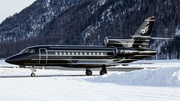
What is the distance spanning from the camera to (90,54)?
101 ft

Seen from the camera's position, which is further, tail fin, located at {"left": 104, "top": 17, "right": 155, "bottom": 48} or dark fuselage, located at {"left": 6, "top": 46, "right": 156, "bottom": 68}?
tail fin, located at {"left": 104, "top": 17, "right": 155, "bottom": 48}

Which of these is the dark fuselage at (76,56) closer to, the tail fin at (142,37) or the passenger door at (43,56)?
the passenger door at (43,56)

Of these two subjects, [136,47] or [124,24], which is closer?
[136,47]

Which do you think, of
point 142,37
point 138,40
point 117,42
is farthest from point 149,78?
point 142,37

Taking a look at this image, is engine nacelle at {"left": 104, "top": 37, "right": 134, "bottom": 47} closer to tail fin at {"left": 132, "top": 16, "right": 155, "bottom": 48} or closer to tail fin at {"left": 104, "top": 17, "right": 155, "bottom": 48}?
tail fin at {"left": 104, "top": 17, "right": 155, "bottom": 48}

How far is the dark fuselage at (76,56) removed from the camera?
96.8 feet

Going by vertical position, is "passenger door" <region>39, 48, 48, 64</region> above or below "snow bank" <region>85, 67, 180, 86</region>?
above

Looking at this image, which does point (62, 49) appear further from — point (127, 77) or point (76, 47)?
point (127, 77)

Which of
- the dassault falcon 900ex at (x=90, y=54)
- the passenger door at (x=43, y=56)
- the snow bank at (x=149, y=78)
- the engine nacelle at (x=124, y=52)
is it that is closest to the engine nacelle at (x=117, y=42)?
the dassault falcon 900ex at (x=90, y=54)

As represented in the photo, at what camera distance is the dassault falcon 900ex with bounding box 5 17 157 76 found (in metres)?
29.6

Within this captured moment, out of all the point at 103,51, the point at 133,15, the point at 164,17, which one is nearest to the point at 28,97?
the point at 103,51

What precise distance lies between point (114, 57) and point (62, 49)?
646 cm

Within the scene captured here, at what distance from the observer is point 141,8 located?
199m

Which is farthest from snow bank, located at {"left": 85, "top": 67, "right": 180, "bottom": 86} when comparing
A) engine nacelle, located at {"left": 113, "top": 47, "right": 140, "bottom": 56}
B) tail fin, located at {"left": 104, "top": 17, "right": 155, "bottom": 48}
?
tail fin, located at {"left": 104, "top": 17, "right": 155, "bottom": 48}
